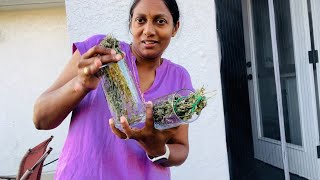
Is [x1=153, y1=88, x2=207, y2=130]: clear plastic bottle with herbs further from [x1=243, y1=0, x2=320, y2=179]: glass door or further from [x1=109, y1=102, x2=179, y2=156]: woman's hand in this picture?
[x1=243, y1=0, x2=320, y2=179]: glass door

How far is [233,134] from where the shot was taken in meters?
3.18

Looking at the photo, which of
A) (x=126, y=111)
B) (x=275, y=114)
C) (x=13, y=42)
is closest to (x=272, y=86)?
(x=275, y=114)

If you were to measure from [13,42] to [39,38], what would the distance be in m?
0.41

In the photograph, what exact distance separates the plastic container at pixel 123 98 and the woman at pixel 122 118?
0.04 m

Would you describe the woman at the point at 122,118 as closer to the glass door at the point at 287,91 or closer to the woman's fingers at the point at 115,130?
the woman's fingers at the point at 115,130

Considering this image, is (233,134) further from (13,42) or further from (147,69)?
(13,42)

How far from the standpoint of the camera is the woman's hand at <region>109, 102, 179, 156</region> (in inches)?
35.3

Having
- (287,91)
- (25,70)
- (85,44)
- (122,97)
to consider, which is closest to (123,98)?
(122,97)

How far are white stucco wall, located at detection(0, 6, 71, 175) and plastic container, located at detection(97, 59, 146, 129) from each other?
14.7 feet

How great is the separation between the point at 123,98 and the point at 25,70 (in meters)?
4.88

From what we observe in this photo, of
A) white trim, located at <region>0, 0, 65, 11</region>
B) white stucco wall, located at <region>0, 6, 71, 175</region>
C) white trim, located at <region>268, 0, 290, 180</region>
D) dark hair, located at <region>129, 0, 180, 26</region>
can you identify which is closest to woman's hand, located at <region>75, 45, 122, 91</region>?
dark hair, located at <region>129, 0, 180, 26</region>

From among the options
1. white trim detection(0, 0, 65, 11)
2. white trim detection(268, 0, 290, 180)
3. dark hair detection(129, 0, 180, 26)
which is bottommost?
white trim detection(268, 0, 290, 180)

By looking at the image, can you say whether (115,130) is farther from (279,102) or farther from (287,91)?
(287,91)

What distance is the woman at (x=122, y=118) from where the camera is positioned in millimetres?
955
